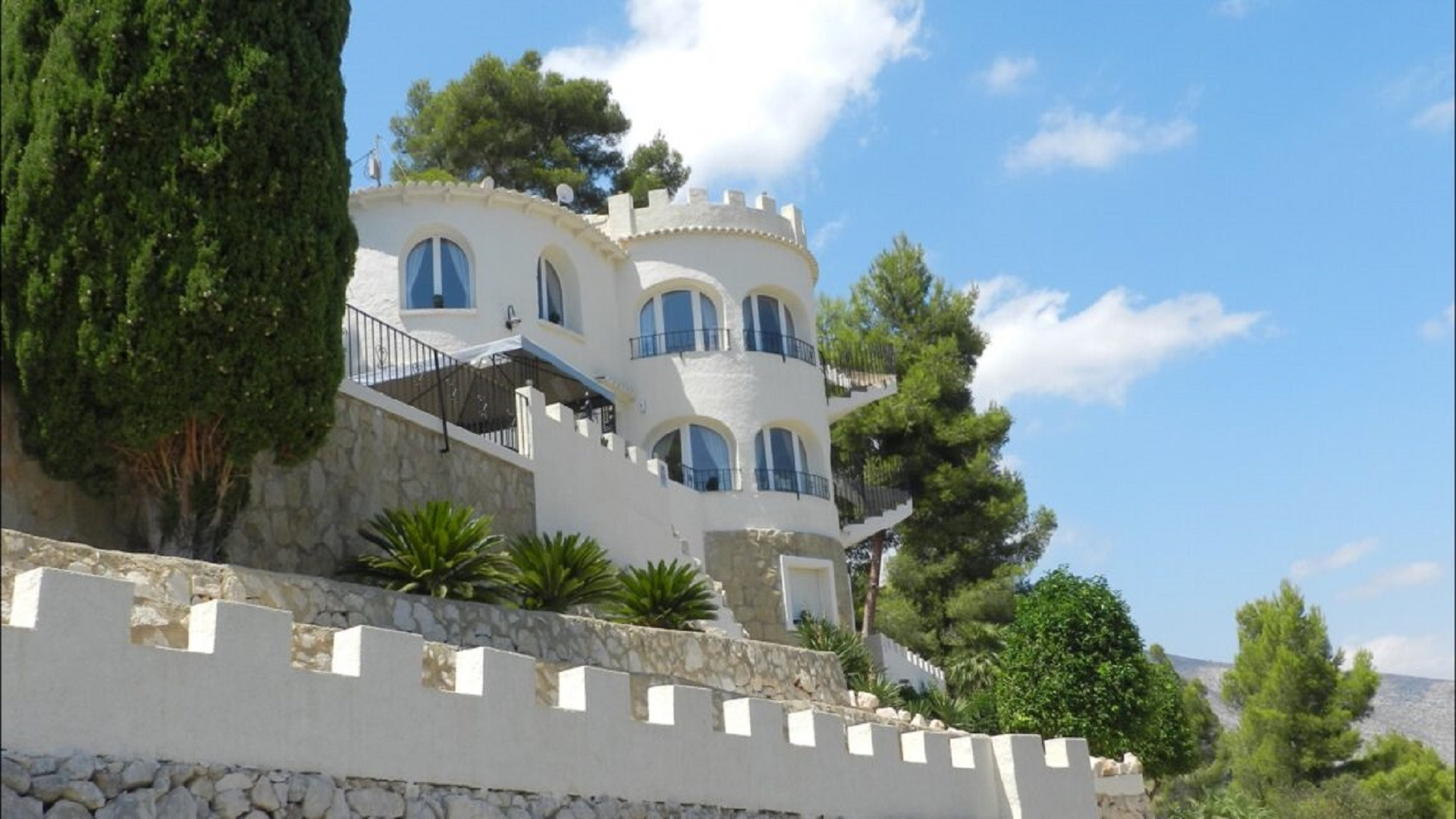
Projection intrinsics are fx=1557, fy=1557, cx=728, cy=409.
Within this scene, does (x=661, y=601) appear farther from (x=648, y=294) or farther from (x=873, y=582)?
(x=873, y=582)

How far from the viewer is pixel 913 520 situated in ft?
124

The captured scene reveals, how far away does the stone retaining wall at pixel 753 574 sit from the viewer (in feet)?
91.3

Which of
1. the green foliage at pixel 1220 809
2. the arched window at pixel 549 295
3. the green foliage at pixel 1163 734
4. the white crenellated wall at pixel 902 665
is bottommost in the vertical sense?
the green foliage at pixel 1220 809

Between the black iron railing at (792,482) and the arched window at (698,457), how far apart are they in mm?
625

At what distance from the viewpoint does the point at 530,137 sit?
4266 centimetres

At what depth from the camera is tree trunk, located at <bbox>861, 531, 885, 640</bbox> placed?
35.7 meters

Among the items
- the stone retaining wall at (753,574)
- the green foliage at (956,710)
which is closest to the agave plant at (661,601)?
the green foliage at (956,710)

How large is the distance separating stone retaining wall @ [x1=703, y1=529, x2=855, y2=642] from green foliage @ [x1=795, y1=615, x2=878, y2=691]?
0.63 metres

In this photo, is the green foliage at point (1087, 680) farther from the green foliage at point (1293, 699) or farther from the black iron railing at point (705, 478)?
the green foliage at point (1293, 699)

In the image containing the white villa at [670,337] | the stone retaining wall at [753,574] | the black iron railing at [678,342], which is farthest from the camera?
the black iron railing at [678,342]

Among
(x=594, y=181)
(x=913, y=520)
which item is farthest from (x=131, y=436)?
(x=594, y=181)

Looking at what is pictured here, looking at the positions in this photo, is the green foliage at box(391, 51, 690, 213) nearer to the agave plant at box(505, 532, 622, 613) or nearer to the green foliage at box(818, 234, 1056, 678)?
the green foliage at box(818, 234, 1056, 678)

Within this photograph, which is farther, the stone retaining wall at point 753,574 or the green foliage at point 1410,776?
the green foliage at point 1410,776

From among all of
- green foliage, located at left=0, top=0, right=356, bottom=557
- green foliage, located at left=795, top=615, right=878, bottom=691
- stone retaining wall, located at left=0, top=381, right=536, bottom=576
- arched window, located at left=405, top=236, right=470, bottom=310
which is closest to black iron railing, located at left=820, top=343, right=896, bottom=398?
green foliage, located at left=795, top=615, right=878, bottom=691
